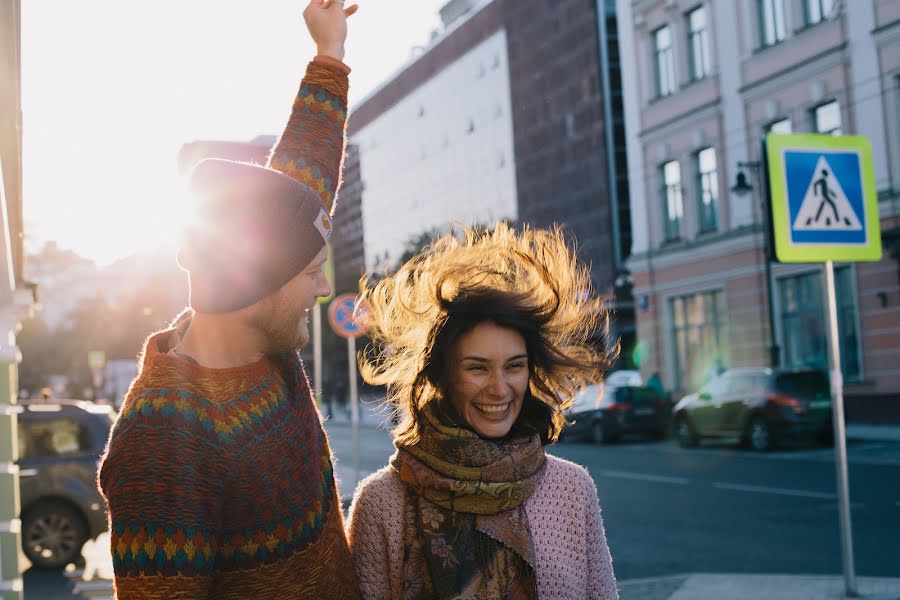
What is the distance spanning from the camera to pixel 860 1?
2502 centimetres

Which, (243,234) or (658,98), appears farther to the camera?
(658,98)

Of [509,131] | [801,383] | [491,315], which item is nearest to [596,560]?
[491,315]

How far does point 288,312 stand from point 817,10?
26844 mm

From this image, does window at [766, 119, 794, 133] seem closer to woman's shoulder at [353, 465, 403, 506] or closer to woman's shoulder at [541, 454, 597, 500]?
woman's shoulder at [541, 454, 597, 500]

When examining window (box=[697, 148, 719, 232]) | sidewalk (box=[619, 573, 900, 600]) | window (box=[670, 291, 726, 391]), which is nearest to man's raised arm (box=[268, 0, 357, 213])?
sidewalk (box=[619, 573, 900, 600])

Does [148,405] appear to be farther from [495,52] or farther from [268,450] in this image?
[495,52]

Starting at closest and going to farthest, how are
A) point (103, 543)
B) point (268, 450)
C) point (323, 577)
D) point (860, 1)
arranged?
point (268, 450), point (323, 577), point (103, 543), point (860, 1)

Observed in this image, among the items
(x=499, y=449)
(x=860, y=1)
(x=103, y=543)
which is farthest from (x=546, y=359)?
(x=860, y=1)

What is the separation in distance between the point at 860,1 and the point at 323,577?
83.3 ft

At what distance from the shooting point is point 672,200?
33.3m

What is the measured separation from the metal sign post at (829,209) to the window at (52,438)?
298 inches

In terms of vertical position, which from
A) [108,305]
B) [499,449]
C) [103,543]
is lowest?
[103,543]

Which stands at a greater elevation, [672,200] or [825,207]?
[672,200]

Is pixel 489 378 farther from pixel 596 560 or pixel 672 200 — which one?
pixel 672 200
